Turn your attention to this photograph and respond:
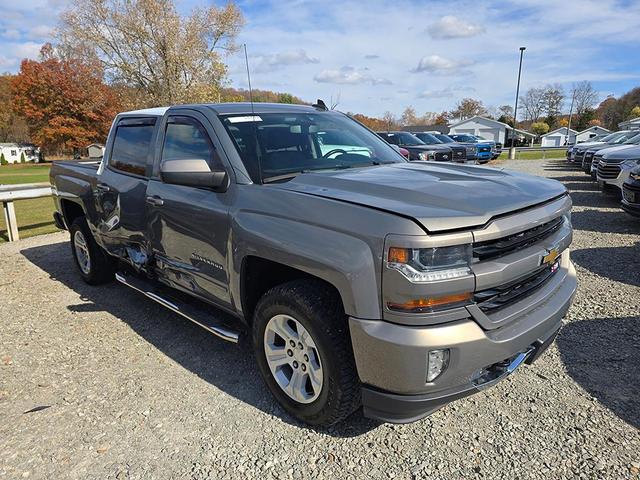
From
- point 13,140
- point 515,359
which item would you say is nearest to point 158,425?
point 515,359

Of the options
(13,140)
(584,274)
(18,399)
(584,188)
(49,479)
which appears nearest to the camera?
(49,479)

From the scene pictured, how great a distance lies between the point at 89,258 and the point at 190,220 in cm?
287

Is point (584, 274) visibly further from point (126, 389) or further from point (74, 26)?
point (74, 26)

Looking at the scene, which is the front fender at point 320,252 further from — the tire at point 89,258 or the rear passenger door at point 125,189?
the tire at point 89,258

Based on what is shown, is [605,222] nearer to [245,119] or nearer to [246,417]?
[245,119]

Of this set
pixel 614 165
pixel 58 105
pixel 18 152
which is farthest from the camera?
pixel 18 152

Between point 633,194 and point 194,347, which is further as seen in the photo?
point 633,194

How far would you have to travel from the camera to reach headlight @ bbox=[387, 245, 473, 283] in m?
2.18

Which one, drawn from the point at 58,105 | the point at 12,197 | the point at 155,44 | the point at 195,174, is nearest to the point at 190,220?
the point at 195,174

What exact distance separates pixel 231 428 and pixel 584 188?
13.4m

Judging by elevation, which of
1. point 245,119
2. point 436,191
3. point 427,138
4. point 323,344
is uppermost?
point 245,119

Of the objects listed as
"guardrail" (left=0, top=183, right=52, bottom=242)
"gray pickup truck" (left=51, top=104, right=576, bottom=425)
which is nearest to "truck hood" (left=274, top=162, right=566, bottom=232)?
"gray pickup truck" (left=51, top=104, right=576, bottom=425)

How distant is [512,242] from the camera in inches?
96.7

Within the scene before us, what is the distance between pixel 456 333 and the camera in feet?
7.30
